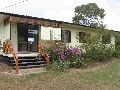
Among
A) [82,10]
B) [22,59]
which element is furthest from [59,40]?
[82,10]

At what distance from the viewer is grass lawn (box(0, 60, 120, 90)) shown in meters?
12.6

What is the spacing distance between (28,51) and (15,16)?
11.6ft

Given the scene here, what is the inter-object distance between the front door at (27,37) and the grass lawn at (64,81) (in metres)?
5.91

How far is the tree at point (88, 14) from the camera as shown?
54844 mm

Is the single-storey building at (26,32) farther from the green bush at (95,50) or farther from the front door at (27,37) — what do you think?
the green bush at (95,50)

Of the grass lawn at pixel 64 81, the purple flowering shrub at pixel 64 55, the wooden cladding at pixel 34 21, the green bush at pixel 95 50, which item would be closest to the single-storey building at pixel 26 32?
the wooden cladding at pixel 34 21

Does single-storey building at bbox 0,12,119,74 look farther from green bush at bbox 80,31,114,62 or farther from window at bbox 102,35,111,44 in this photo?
window at bbox 102,35,111,44

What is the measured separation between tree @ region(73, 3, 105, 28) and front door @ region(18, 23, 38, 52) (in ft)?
110

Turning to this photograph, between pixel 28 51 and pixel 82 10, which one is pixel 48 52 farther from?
pixel 82 10

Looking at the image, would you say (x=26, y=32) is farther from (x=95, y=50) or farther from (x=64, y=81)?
(x=64, y=81)

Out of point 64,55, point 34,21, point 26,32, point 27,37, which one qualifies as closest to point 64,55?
point 64,55

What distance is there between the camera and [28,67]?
59.2ft

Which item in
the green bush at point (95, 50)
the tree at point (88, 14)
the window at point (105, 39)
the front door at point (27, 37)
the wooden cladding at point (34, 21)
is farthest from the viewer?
the tree at point (88, 14)

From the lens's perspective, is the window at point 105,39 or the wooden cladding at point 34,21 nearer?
the wooden cladding at point 34,21
